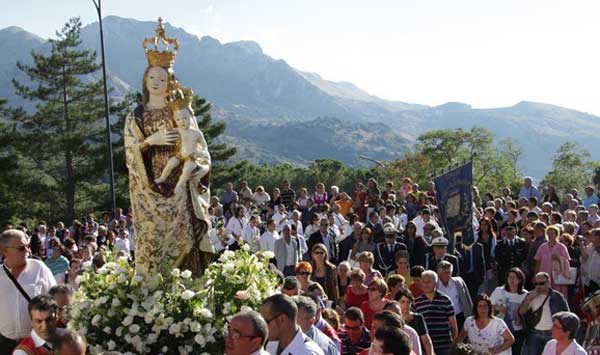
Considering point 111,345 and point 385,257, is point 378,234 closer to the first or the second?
point 385,257

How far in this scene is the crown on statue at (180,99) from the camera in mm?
7672

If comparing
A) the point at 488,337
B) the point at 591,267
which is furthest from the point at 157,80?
the point at 591,267

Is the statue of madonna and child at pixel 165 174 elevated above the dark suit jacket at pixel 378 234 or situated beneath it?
elevated above

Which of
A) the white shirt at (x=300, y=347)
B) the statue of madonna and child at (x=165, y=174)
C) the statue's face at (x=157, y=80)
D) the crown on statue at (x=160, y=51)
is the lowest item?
the white shirt at (x=300, y=347)

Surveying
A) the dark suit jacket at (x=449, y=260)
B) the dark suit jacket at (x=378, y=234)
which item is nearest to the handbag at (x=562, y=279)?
the dark suit jacket at (x=449, y=260)

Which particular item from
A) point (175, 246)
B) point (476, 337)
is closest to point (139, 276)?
point (175, 246)

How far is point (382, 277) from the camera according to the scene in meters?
10.8

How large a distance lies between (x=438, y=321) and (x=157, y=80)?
14.1 ft

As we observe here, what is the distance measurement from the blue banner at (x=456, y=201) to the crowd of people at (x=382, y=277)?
0.71 ft

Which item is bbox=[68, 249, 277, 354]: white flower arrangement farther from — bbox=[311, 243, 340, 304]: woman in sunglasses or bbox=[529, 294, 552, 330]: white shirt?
bbox=[311, 243, 340, 304]: woman in sunglasses

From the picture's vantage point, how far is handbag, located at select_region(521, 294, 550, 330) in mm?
9375

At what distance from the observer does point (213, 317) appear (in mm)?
6941

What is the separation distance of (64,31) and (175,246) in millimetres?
38685

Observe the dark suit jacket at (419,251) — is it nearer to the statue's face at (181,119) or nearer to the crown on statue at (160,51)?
the statue's face at (181,119)
